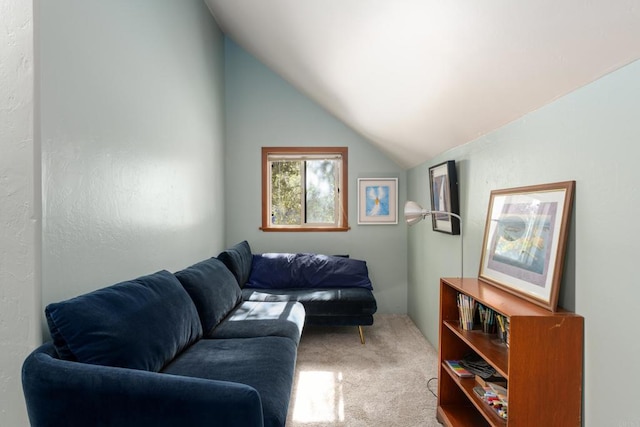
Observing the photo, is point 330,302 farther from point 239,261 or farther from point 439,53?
point 439,53

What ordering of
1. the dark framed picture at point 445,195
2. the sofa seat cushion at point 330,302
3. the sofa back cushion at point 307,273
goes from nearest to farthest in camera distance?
1. the dark framed picture at point 445,195
2. the sofa seat cushion at point 330,302
3. the sofa back cushion at point 307,273

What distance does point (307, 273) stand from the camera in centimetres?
363

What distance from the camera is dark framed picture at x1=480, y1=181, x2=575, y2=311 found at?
1.35m

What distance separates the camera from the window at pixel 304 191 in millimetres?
4137

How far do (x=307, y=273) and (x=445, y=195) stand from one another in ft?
5.54

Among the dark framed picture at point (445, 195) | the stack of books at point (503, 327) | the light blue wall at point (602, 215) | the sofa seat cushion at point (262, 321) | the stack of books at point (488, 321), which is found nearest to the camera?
the light blue wall at point (602, 215)

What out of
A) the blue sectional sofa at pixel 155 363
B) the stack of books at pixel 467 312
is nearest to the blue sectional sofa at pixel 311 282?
the blue sectional sofa at pixel 155 363

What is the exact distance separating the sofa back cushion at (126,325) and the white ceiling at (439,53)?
1794 mm

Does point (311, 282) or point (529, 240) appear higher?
point (529, 240)

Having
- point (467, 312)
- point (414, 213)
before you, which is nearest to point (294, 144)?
point (414, 213)

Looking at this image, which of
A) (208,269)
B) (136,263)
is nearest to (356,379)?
(208,269)

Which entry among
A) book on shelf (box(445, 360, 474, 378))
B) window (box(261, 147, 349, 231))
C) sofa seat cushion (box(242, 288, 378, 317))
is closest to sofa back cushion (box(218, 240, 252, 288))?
sofa seat cushion (box(242, 288, 378, 317))

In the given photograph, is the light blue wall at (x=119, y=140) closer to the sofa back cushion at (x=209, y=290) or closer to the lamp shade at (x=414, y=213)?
the sofa back cushion at (x=209, y=290)

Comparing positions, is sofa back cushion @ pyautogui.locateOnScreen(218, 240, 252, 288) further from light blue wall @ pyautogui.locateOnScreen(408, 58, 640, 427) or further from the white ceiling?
light blue wall @ pyautogui.locateOnScreen(408, 58, 640, 427)
